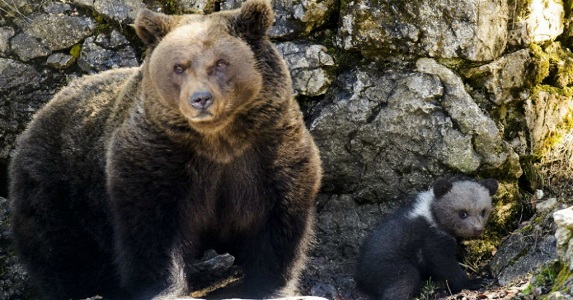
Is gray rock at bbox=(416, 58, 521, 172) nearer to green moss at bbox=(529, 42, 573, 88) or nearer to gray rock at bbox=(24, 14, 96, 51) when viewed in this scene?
green moss at bbox=(529, 42, 573, 88)

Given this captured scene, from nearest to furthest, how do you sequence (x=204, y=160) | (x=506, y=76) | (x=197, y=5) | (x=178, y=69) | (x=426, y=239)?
(x=178, y=69)
(x=204, y=160)
(x=426, y=239)
(x=506, y=76)
(x=197, y=5)

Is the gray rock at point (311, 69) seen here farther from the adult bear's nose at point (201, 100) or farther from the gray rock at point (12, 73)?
the gray rock at point (12, 73)

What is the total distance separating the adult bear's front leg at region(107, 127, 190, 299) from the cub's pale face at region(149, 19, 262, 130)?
54cm

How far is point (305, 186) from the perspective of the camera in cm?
795

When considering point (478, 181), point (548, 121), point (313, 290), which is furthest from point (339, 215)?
point (548, 121)

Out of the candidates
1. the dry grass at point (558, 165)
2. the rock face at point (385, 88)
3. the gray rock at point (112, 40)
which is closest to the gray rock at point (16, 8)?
the rock face at point (385, 88)

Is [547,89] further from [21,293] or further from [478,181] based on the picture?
[21,293]

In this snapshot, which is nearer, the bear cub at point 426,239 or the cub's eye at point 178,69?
the cub's eye at point 178,69

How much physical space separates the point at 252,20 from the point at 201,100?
3.44 feet

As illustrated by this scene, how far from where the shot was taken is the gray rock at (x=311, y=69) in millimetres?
9680

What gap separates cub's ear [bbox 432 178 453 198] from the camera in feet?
30.1

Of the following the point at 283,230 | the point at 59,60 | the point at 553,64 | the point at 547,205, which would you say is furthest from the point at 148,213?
the point at 553,64

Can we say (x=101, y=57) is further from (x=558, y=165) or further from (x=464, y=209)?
(x=558, y=165)

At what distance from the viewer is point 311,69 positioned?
9695 mm
